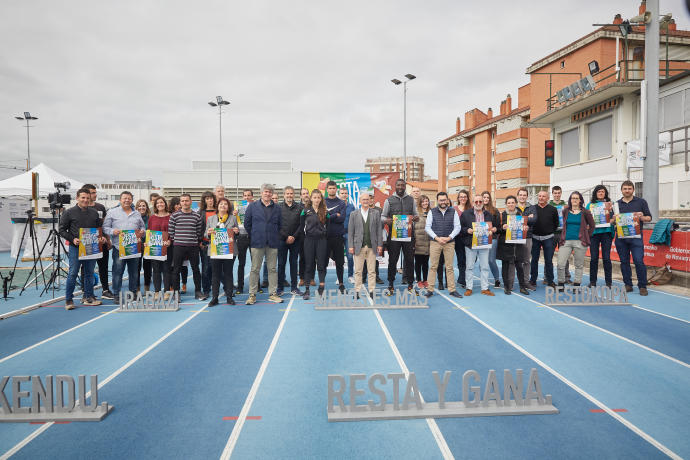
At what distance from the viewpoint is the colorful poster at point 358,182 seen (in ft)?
32.3

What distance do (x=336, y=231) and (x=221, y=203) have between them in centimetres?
223

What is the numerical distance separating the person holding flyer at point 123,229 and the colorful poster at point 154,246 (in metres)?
0.33

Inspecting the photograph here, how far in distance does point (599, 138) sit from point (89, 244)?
21.8m

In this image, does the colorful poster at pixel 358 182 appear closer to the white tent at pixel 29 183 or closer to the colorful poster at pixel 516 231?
the colorful poster at pixel 516 231

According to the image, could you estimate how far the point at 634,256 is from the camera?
710cm

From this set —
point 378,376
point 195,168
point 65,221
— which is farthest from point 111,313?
point 195,168

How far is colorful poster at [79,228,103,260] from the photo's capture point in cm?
646

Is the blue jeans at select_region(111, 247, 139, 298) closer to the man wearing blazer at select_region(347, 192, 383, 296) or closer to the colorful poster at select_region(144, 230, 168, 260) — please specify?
the colorful poster at select_region(144, 230, 168, 260)

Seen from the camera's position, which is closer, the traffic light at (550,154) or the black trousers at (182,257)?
the black trousers at (182,257)

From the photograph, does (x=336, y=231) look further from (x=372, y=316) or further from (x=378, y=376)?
(x=378, y=376)

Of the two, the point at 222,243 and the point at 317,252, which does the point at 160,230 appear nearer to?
the point at 222,243

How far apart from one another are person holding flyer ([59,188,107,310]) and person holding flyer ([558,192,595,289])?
889cm

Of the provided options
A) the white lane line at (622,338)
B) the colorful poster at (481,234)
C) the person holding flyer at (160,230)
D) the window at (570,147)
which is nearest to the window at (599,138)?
the window at (570,147)

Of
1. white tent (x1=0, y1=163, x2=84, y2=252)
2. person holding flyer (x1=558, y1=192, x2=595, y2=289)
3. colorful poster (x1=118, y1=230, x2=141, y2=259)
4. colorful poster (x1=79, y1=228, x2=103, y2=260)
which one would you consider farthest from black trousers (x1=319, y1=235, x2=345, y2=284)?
white tent (x1=0, y1=163, x2=84, y2=252)
